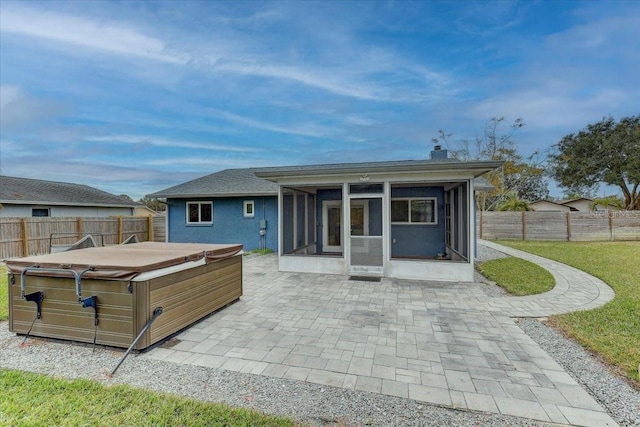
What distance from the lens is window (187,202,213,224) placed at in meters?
12.3

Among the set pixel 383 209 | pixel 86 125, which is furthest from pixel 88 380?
pixel 86 125

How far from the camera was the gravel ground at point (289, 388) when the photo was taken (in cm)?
223

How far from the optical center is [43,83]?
9852mm

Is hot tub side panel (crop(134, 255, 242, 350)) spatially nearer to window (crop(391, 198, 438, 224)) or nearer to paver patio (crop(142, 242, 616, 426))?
paver patio (crop(142, 242, 616, 426))

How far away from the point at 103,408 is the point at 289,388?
150cm

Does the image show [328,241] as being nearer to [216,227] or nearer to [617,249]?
[216,227]

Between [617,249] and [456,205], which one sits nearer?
[456,205]

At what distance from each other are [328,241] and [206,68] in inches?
301

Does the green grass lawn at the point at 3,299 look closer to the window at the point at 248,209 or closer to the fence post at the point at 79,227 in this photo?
the fence post at the point at 79,227

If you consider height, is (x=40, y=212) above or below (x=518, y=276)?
above

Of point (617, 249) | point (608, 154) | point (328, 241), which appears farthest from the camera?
point (608, 154)

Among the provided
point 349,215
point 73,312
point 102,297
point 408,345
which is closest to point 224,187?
point 349,215

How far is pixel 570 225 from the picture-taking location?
14977 millimetres

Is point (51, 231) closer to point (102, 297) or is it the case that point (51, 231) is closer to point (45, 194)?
point (45, 194)
